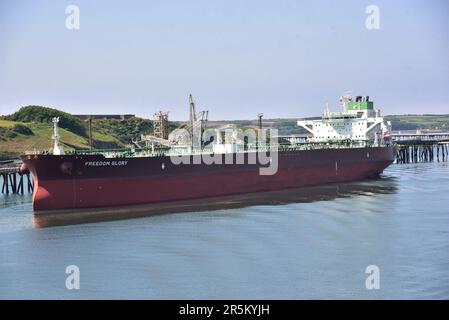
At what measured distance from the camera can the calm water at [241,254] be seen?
14836 millimetres

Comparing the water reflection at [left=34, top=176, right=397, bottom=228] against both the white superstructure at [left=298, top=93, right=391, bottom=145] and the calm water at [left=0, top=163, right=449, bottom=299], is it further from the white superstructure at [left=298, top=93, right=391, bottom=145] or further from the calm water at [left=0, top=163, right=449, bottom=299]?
the white superstructure at [left=298, top=93, right=391, bottom=145]

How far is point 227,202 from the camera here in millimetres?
28984

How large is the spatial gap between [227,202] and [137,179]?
4487mm

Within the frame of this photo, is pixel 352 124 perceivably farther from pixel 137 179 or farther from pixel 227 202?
pixel 137 179

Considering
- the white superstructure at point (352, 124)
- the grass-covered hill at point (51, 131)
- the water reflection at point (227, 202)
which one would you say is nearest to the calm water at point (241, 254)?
the water reflection at point (227, 202)

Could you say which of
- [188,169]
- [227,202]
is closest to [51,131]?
[188,169]

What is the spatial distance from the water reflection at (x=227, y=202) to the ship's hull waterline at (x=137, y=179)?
0.48 meters

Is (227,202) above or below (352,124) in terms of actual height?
below

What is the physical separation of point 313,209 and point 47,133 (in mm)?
44202

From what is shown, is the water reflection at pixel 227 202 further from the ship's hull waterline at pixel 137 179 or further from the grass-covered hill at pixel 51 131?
the grass-covered hill at pixel 51 131

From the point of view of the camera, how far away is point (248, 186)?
3244 cm

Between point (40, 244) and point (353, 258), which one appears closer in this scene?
point (353, 258)
